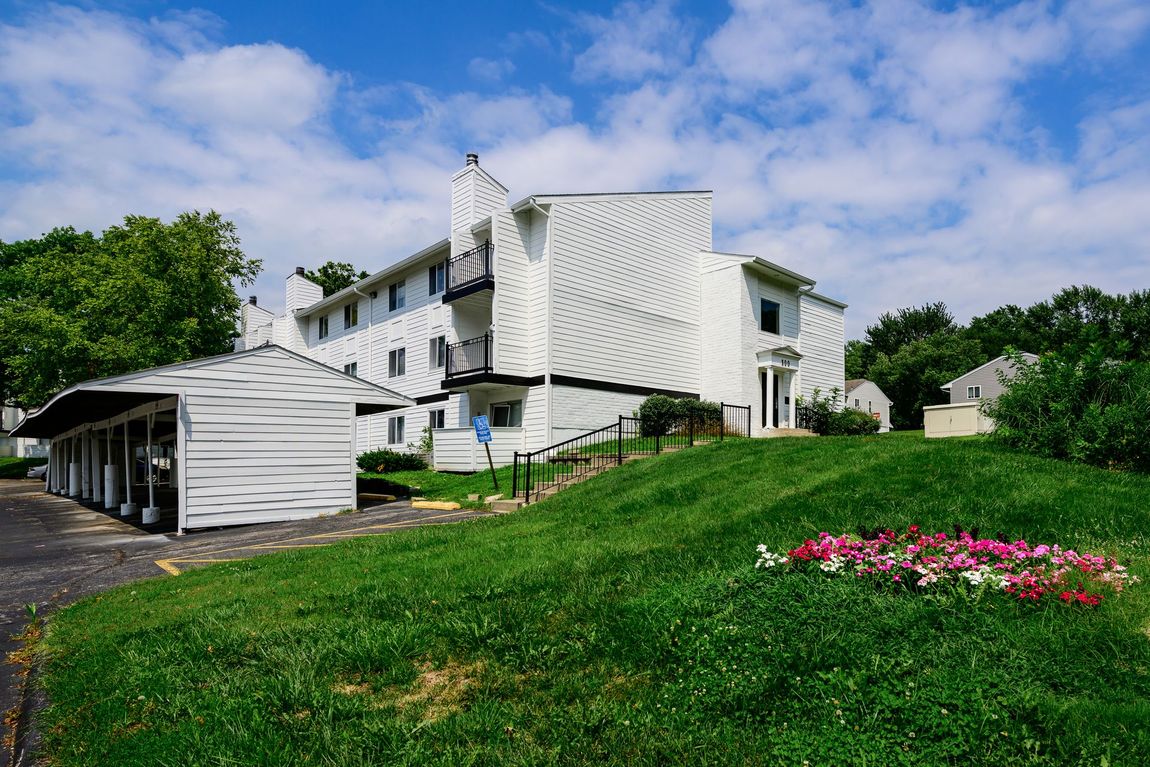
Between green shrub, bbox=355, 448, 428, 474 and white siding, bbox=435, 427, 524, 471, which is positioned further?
green shrub, bbox=355, 448, 428, 474

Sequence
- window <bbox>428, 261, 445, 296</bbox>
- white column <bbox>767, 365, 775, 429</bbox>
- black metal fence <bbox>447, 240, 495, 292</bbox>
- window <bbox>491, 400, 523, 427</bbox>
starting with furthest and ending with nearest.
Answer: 1. window <bbox>428, 261, 445, 296</bbox>
2. white column <bbox>767, 365, 775, 429</bbox>
3. window <bbox>491, 400, 523, 427</bbox>
4. black metal fence <bbox>447, 240, 495, 292</bbox>

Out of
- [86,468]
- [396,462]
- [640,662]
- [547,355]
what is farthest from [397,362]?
[640,662]

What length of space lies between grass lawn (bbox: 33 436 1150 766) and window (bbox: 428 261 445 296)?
2218cm

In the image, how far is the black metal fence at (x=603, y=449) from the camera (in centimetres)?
1594

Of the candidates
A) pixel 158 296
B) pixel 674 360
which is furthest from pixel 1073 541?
pixel 158 296

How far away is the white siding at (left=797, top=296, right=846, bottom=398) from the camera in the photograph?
29672mm

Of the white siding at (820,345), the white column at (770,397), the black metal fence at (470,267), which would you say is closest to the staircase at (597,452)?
the white column at (770,397)

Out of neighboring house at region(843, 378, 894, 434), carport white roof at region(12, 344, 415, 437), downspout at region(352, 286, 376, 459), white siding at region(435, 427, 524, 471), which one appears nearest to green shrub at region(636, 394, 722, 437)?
white siding at region(435, 427, 524, 471)

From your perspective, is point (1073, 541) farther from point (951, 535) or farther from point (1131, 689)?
point (1131, 689)

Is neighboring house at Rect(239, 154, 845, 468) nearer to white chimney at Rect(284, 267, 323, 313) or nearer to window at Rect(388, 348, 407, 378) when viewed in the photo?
window at Rect(388, 348, 407, 378)

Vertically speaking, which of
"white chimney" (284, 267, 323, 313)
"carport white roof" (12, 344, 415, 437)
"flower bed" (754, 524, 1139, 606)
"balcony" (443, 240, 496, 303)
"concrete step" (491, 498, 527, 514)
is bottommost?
"concrete step" (491, 498, 527, 514)

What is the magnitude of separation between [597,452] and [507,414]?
5501mm

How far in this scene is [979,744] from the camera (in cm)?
326

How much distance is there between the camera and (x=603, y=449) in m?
21.0
